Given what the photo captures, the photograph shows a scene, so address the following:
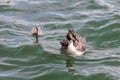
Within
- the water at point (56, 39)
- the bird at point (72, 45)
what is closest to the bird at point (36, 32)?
the water at point (56, 39)

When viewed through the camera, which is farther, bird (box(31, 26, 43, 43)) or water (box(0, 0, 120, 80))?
bird (box(31, 26, 43, 43))

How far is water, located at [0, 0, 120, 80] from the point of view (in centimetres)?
1366

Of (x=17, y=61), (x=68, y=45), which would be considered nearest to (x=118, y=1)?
(x=68, y=45)

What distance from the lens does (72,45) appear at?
603 inches

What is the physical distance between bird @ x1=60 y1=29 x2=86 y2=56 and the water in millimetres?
227

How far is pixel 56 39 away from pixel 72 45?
4.36ft

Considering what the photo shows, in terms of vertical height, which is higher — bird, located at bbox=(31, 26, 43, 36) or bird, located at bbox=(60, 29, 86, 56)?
bird, located at bbox=(31, 26, 43, 36)

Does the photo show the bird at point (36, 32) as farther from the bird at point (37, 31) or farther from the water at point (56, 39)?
the water at point (56, 39)

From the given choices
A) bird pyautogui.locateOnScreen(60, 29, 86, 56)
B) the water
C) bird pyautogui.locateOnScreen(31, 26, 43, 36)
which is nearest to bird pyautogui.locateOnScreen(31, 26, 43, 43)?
bird pyautogui.locateOnScreen(31, 26, 43, 36)

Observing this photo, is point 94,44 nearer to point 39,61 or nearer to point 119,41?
point 119,41

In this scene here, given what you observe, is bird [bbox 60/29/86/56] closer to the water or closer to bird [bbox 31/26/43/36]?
the water

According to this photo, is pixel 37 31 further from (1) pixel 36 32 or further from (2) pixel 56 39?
(2) pixel 56 39

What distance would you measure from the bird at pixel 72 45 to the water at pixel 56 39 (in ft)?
0.75

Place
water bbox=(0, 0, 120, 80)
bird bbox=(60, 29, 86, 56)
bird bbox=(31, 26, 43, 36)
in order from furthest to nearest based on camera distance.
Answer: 1. bird bbox=(31, 26, 43, 36)
2. bird bbox=(60, 29, 86, 56)
3. water bbox=(0, 0, 120, 80)
